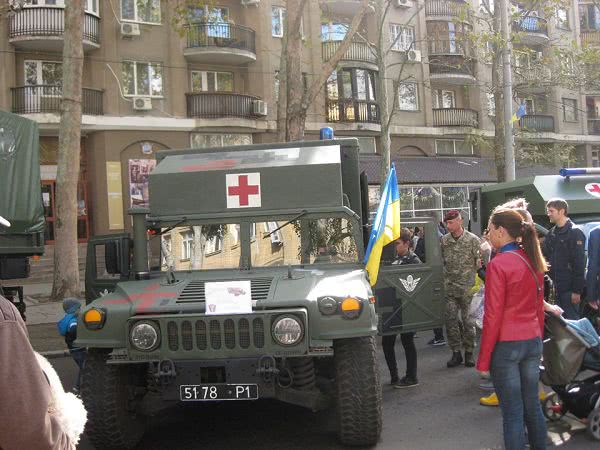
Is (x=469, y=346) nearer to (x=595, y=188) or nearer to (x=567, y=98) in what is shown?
(x=595, y=188)

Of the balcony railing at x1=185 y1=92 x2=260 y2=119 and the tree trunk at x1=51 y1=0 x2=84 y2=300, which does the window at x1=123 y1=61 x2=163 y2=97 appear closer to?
the balcony railing at x1=185 y1=92 x2=260 y2=119

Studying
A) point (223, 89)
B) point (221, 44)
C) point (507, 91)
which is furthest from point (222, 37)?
point (507, 91)

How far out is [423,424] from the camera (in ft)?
18.6

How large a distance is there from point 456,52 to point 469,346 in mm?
27909

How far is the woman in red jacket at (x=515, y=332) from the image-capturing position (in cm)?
412

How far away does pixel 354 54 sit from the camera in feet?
99.5

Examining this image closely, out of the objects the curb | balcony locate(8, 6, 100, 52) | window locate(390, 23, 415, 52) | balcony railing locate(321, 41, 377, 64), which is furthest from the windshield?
window locate(390, 23, 415, 52)

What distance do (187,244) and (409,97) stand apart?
2717 cm

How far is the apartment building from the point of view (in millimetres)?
23844

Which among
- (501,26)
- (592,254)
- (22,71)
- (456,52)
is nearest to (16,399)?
(592,254)

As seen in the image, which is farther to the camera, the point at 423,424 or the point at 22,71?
the point at 22,71

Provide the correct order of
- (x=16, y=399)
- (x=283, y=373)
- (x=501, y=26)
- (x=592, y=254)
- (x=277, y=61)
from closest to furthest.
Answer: (x=16, y=399)
(x=283, y=373)
(x=592, y=254)
(x=501, y=26)
(x=277, y=61)

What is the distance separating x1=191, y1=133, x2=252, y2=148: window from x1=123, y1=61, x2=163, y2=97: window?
7.13 ft

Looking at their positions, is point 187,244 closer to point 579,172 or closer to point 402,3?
point 579,172
